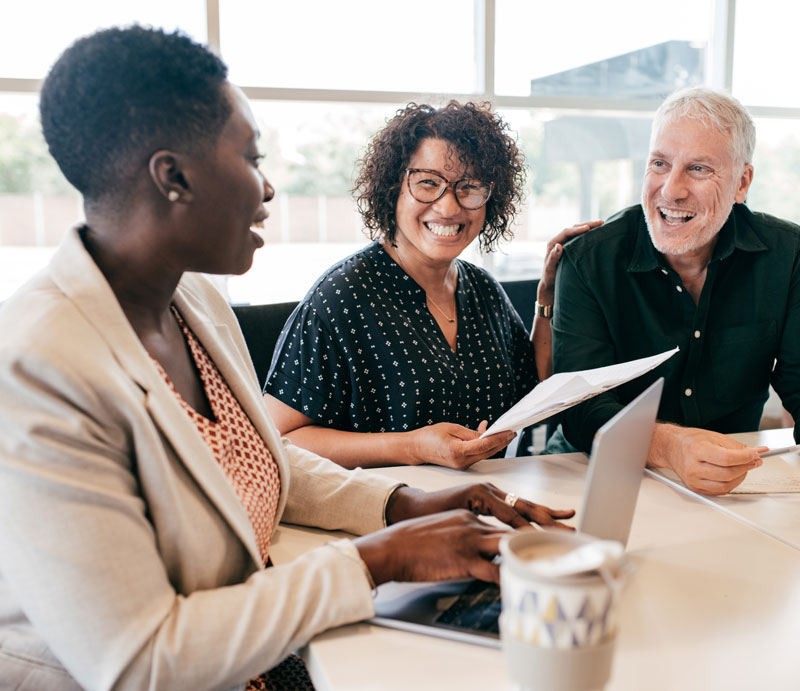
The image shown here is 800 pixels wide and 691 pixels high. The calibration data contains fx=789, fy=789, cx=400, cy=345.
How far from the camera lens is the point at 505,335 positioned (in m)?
2.03

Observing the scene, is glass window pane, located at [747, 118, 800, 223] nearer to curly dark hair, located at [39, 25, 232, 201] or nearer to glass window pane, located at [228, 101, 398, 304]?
glass window pane, located at [228, 101, 398, 304]

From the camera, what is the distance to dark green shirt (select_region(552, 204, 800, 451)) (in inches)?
72.7

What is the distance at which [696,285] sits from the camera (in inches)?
75.0

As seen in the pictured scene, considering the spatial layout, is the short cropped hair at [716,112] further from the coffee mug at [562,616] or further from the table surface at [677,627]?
the coffee mug at [562,616]

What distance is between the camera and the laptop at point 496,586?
88 cm

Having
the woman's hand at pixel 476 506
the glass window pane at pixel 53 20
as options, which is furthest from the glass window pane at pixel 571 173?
the woman's hand at pixel 476 506

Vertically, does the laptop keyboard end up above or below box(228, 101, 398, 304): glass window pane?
below

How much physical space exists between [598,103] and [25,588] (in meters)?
3.48

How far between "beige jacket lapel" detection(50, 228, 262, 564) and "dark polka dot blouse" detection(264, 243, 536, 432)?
31.7 inches

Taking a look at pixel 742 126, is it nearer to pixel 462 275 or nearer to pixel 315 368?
pixel 462 275

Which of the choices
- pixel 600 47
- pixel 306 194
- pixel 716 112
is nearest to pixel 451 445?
pixel 716 112

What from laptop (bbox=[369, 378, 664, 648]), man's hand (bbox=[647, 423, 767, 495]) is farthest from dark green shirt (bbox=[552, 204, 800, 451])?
laptop (bbox=[369, 378, 664, 648])

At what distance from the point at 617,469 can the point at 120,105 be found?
0.72m

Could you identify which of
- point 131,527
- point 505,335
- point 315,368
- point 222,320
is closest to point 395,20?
point 505,335
